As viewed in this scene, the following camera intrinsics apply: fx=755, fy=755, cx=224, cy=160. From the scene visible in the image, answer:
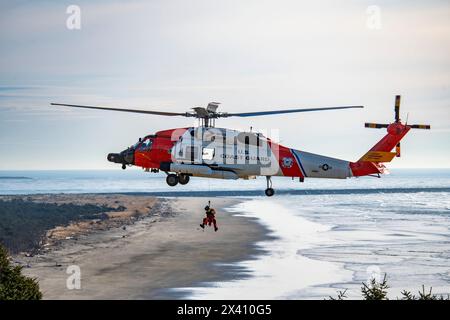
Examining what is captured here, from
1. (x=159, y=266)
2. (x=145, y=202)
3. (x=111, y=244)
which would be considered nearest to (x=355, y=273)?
(x=159, y=266)

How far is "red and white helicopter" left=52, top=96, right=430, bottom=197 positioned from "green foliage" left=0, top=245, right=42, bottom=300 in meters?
14.5

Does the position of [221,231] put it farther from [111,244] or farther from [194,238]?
[111,244]

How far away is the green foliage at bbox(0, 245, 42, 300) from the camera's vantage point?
48.0m

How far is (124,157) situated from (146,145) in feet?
5.20

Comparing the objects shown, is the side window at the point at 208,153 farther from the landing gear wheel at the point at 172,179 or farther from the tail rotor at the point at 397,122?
the tail rotor at the point at 397,122

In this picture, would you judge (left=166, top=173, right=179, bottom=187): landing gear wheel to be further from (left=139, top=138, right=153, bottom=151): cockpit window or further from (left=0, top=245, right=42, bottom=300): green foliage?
(left=0, top=245, right=42, bottom=300): green foliage

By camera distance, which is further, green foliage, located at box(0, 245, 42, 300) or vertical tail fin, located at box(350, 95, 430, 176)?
green foliage, located at box(0, 245, 42, 300)

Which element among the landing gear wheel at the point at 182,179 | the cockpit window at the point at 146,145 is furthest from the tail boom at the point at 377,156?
the cockpit window at the point at 146,145

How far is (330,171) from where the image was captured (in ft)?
128

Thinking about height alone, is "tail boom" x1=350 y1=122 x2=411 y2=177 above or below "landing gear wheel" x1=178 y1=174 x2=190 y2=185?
above

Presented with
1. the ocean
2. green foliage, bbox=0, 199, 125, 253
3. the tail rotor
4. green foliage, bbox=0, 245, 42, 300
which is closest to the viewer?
the tail rotor

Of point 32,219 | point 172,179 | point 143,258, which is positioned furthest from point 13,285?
point 32,219

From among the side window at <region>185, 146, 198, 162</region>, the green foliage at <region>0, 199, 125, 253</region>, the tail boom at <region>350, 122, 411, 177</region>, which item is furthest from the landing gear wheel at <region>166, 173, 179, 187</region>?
the green foliage at <region>0, 199, 125, 253</region>

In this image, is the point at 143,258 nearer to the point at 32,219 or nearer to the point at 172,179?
the point at 32,219
